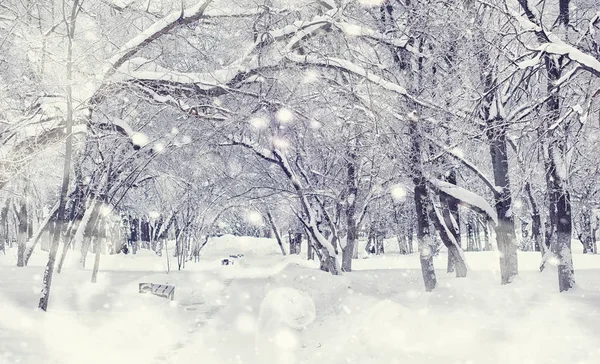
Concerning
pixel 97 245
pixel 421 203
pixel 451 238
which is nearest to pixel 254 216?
pixel 97 245

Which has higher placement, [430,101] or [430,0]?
[430,0]

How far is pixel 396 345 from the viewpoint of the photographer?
22.3ft

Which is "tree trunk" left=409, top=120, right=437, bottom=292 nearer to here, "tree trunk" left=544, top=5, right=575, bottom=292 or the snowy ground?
the snowy ground

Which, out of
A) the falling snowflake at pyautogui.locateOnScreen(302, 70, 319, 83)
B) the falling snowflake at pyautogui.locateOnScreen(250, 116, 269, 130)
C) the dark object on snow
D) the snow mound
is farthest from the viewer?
the dark object on snow

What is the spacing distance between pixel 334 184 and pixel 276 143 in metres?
5.79

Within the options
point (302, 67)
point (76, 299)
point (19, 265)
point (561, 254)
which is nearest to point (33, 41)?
point (302, 67)

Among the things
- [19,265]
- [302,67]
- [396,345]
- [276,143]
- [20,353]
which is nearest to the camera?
[396,345]

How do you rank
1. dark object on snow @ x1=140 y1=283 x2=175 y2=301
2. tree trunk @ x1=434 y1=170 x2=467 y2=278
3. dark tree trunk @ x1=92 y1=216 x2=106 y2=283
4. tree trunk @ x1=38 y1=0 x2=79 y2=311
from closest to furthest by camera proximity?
tree trunk @ x1=38 y1=0 x2=79 y2=311 → tree trunk @ x1=434 y1=170 x2=467 y2=278 → dark object on snow @ x1=140 y1=283 x2=175 y2=301 → dark tree trunk @ x1=92 y1=216 x2=106 y2=283

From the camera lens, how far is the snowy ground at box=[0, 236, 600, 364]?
6.57 metres

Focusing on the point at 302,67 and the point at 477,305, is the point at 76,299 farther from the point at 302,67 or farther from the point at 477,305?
the point at 477,305

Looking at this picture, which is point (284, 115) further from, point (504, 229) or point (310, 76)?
point (504, 229)

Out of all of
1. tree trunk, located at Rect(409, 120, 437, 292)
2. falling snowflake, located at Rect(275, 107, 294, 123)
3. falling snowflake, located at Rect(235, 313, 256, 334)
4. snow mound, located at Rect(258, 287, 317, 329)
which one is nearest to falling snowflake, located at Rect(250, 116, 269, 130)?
falling snowflake, located at Rect(275, 107, 294, 123)

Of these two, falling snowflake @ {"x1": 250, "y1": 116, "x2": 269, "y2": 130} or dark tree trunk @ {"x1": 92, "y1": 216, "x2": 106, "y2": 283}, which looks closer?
falling snowflake @ {"x1": 250, "y1": 116, "x2": 269, "y2": 130}

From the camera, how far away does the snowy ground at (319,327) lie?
259 inches
